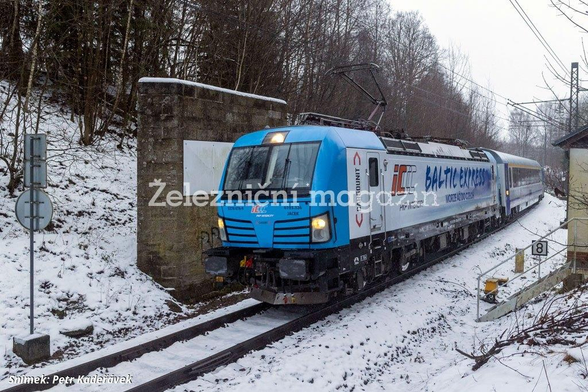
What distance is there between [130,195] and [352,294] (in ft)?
21.4

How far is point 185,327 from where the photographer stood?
8.30 meters

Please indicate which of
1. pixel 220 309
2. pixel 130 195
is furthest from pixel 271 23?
pixel 220 309

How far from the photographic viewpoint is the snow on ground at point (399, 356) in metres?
6.00

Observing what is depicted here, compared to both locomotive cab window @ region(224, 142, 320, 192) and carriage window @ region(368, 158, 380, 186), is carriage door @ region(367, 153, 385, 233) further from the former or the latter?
locomotive cab window @ region(224, 142, 320, 192)

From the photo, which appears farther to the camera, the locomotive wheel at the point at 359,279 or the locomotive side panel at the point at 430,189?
the locomotive side panel at the point at 430,189

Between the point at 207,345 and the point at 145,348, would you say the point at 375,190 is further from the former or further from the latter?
the point at 145,348

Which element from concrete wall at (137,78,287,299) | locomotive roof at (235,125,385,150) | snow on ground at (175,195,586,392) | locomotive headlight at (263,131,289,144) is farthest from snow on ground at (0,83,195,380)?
locomotive headlight at (263,131,289,144)

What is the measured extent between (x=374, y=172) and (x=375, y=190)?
0.35 metres

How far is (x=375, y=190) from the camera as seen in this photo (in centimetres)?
993

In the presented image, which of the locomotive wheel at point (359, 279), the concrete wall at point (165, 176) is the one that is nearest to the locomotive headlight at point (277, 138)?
the concrete wall at point (165, 176)

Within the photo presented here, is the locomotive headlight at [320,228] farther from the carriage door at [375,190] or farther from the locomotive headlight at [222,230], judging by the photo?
the locomotive headlight at [222,230]

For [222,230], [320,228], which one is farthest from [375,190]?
[222,230]

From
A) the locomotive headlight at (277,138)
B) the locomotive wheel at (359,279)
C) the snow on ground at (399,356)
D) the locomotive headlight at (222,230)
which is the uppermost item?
the locomotive headlight at (277,138)

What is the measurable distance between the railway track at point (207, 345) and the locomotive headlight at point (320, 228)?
1489mm
